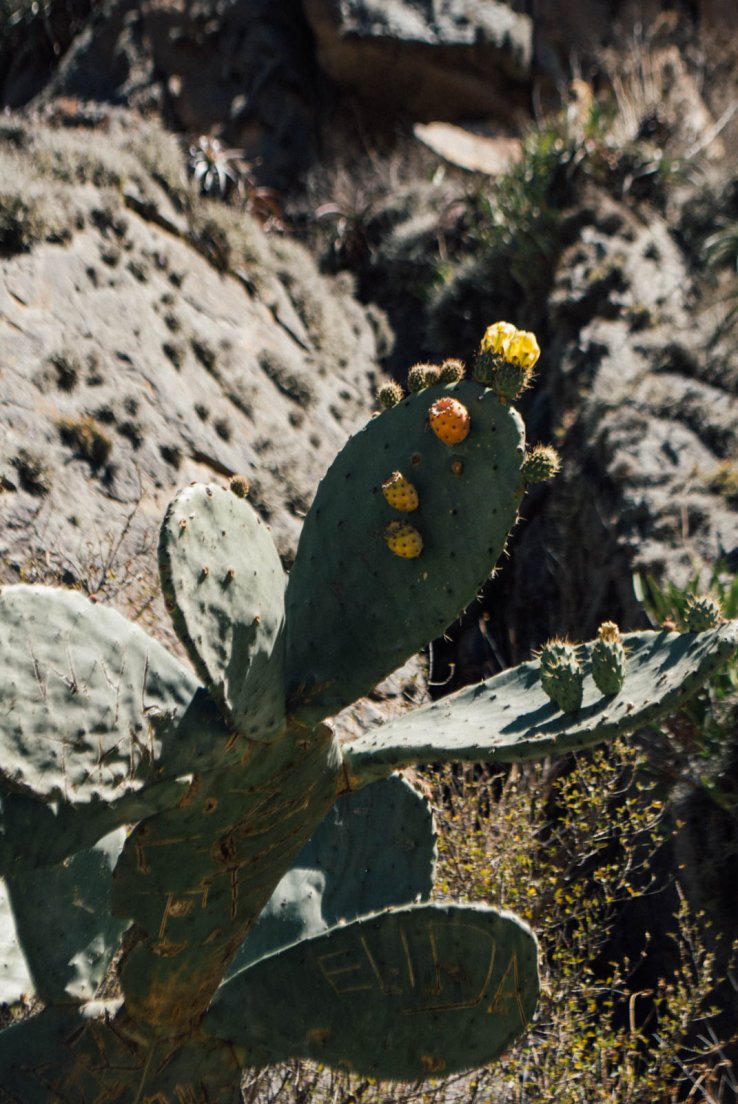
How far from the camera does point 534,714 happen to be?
307 centimetres

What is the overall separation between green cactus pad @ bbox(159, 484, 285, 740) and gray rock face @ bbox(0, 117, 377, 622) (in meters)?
3.02

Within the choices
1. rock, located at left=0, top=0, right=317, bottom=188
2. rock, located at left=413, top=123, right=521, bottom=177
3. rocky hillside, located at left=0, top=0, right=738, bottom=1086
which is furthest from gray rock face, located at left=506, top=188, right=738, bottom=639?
rock, located at left=0, top=0, right=317, bottom=188

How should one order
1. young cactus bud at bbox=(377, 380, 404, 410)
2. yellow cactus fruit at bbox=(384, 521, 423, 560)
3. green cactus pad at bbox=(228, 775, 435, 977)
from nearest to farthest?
yellow cactus fruit at bbox=(384, 521, 423, 560) → young cactus bud at bbox=(377, 380, 404, 410) → green cactus pad at bbox=(228, 775, 435, 977)

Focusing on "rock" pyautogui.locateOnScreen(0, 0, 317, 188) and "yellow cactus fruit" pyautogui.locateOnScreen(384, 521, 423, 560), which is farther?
"rock" pyautogui.locateOnScreen(0, 0, 317, 188)

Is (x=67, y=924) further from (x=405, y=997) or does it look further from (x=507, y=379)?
(x=507, y=379)

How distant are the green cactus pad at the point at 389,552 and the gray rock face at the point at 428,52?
12.5 m

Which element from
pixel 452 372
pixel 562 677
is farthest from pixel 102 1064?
pixel 452 372

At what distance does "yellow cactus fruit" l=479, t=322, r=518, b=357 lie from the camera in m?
3.03

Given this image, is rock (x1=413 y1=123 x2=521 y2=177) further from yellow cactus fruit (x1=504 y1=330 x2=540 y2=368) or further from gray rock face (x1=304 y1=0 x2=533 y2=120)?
yellow cactus fruit (x1=504 y1=330 x2=540 y2=368)

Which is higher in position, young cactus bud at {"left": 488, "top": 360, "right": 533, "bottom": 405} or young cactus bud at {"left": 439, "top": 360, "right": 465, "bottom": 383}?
young cactus bud at {"left": 439, "top": 360, "right": 465, "bottom": 383}

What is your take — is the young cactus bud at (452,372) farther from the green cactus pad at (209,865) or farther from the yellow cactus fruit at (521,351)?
the green cactus pad at (209,865)

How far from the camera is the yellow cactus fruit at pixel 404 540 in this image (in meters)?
3.06

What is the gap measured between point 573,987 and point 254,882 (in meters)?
2.08

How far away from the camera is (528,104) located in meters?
15.4
